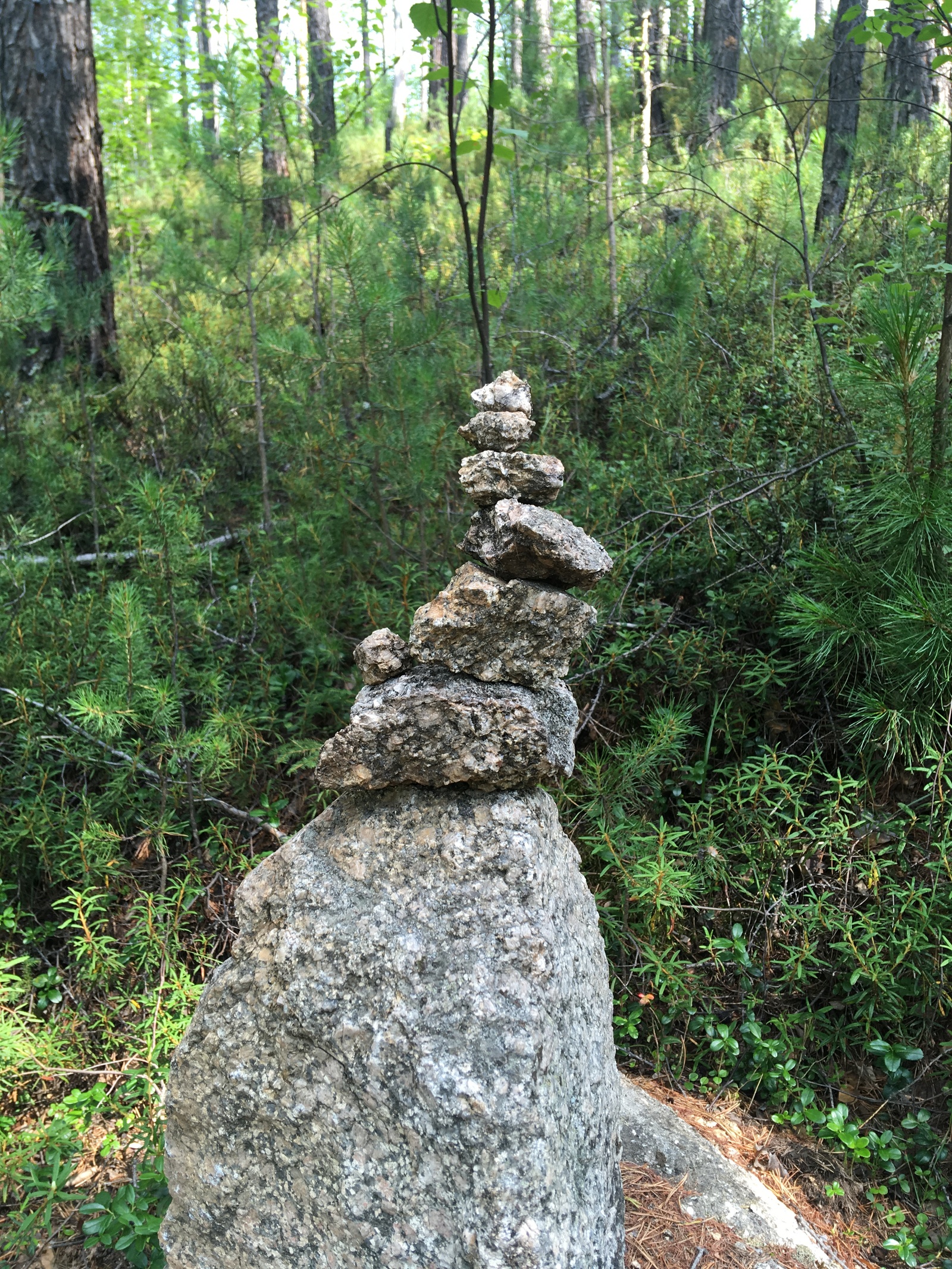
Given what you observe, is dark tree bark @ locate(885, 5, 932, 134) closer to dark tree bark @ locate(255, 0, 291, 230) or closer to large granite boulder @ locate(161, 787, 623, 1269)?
dark tree bark @ locate(255, 0, 291, 230)

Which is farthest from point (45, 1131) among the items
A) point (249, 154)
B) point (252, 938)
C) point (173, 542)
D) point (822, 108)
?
point (822, 108)

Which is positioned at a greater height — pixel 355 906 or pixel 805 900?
pixel 355 906

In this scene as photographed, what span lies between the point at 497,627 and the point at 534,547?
19 centimetres

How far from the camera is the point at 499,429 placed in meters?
2.04

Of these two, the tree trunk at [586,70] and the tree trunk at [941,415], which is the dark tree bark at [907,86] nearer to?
the tree trunk at [586,70]

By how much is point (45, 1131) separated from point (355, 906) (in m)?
1.78

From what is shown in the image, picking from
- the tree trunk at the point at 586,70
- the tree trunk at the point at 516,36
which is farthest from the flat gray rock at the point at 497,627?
the tree trunk at the point at 586,70

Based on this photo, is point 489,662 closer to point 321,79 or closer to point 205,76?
point 205,76

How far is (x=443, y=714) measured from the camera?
1.88m

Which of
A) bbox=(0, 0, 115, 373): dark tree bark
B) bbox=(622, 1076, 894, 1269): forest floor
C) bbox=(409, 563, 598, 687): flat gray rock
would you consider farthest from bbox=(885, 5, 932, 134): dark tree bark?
bbox=(622, 1076, 894, 1269): forest floor

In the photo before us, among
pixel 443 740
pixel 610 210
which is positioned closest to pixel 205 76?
pixel 610 210

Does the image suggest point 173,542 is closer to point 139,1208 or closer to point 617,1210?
point 139,1208

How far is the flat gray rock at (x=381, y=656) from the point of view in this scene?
6.43 feet

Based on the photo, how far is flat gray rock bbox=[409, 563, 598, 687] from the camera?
191 centimetres
